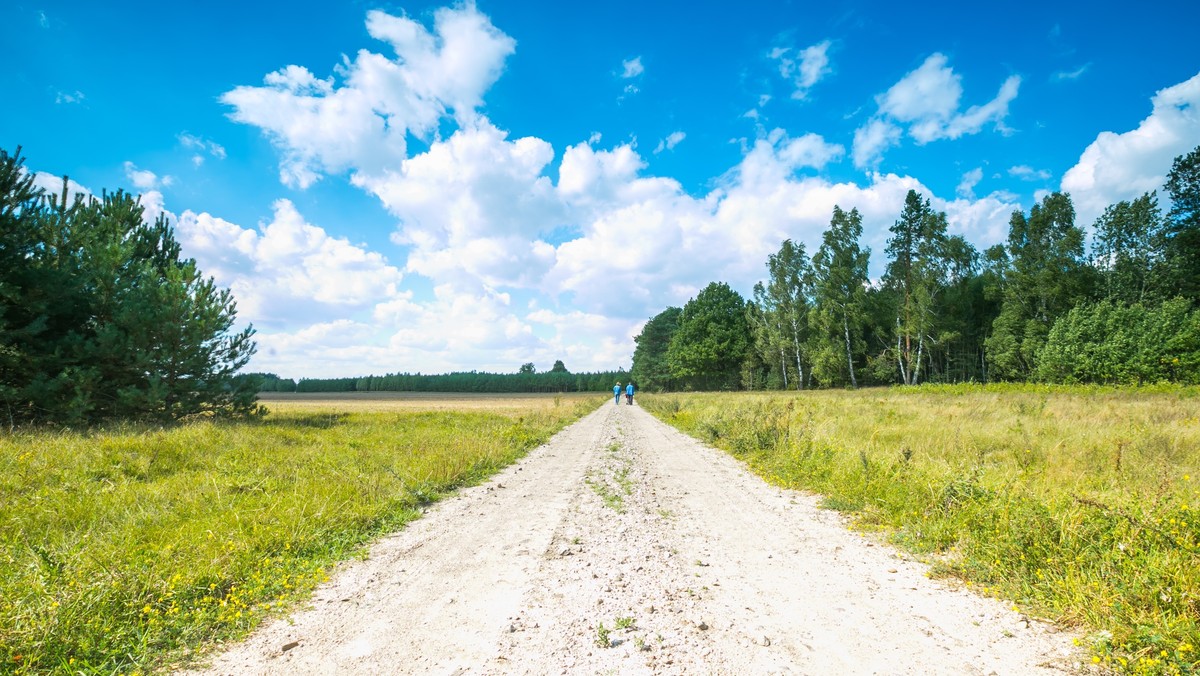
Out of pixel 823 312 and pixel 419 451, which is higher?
pixel 823 312

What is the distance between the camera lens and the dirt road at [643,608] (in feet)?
10.4

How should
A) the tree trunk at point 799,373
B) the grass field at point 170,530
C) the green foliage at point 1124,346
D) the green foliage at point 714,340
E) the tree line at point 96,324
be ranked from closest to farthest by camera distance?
1. the grass field at point 170,530
2. the tree line at point 96,324
3. the green foliage at point 1124,346
4. the tree trunk at point 799,373
5. the green foliage at point 714,340

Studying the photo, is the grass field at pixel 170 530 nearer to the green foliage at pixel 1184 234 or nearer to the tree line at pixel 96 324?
the tree line at pixel 96 324

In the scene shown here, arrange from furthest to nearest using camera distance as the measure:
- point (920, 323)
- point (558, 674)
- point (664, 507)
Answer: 1. point (920, 323)
2. point (664, 507)
3. point (558, 674)

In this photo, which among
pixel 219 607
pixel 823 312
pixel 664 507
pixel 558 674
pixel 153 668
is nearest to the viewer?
pixel 558 674

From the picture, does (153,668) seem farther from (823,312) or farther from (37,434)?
(823,312)

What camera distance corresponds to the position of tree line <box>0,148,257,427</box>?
13812mm

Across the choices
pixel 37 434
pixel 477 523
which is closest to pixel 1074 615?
pixel 477 523

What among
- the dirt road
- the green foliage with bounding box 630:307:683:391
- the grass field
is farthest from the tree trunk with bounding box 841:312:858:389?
the dirt road

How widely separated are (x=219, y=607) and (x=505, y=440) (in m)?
11.0

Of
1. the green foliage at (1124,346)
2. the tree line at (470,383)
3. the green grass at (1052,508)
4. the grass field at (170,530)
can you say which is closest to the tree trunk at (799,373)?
the green foliage at (1124,346)

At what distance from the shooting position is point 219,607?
157 inches

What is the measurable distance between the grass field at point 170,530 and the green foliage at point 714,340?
5957 centimetres

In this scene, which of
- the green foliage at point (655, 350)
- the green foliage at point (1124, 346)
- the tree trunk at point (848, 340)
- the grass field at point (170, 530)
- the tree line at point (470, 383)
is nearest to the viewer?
the grass field at point (170, 530)
